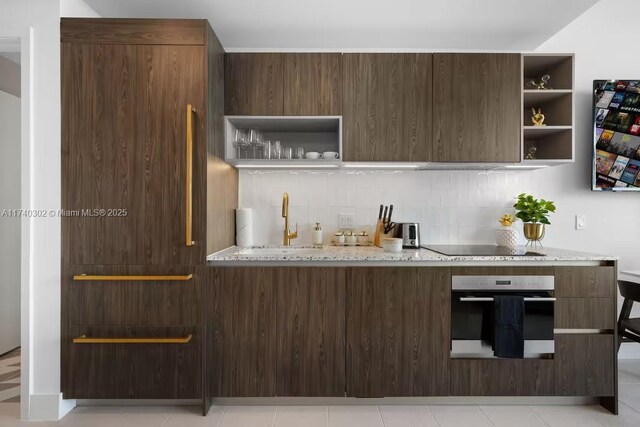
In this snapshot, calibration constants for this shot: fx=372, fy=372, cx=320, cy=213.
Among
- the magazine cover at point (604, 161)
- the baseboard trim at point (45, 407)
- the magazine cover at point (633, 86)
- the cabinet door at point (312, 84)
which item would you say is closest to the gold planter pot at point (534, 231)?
the magazine cover at point (604, 161)

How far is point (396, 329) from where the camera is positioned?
2174 mm

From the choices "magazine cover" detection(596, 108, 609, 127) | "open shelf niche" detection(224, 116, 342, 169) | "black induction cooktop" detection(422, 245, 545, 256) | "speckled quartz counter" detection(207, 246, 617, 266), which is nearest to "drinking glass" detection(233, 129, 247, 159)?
"open shelf niche" detection(224, 116, 342, 169)

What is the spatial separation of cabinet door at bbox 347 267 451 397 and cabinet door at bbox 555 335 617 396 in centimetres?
68

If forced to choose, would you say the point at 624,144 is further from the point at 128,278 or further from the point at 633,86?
the point at 128,278

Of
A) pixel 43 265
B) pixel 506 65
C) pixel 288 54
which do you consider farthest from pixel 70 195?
pixel 506 65

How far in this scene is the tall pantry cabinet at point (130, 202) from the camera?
208 centimetres

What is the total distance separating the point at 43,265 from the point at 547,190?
3484mm

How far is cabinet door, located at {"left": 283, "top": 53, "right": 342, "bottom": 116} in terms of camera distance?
246cm

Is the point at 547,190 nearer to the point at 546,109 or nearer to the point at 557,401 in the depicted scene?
the point at 546,109

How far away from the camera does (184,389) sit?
209 centimetres

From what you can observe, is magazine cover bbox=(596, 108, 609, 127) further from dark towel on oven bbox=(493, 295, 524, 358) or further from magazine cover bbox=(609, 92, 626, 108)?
dark towel on oven bbox=(493, 295, 524, 358)

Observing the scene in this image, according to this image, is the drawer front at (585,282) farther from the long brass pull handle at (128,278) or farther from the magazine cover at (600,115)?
the long brass pull handle at (128,278)

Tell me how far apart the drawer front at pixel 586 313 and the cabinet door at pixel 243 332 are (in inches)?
66.3

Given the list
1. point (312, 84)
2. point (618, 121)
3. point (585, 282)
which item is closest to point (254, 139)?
point (312, 84)
